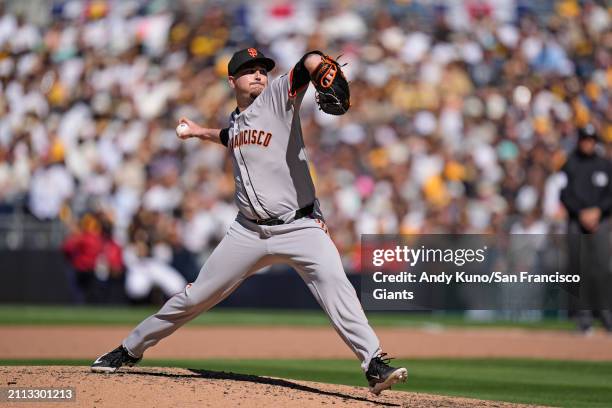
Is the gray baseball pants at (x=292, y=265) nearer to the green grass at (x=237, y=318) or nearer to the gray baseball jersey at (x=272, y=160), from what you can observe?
the gray baseball jersey at (x=272, y=160)

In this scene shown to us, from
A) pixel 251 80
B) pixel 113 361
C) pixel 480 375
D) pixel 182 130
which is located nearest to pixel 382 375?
pixel 113 361

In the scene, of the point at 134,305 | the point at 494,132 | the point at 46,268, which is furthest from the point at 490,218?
the point at 46,268

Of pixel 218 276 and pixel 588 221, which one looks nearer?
pixel 218 276

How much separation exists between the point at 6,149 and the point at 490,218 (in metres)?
8.50

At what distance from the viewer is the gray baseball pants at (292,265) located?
671 cm

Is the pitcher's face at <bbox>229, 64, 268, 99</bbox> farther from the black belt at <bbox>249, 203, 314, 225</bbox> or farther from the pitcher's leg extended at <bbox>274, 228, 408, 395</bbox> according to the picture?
the pitcher's leg extended at <bbox>274, 228, 408, 395</bbox>

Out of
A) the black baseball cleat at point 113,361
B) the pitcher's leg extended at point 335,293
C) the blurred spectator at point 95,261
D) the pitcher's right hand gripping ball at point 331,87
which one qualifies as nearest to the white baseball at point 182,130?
the pitcher's leg extended at point 335,293

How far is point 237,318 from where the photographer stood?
703 inches

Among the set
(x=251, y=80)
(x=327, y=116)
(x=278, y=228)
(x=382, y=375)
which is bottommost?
(x=382, y=375)

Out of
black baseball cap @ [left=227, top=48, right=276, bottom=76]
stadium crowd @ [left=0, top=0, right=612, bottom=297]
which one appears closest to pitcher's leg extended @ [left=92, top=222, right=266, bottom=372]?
black baseball cap @ [left=227, top=48, right=276, bottom=76]

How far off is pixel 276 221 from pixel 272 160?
0.39m

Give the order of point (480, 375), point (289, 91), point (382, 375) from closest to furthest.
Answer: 1. point (382, 375)
2. point (289, 91)
3. point (480, 375)

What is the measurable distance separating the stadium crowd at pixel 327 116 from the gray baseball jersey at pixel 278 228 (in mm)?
10398

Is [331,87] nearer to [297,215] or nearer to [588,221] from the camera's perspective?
[297,215]
